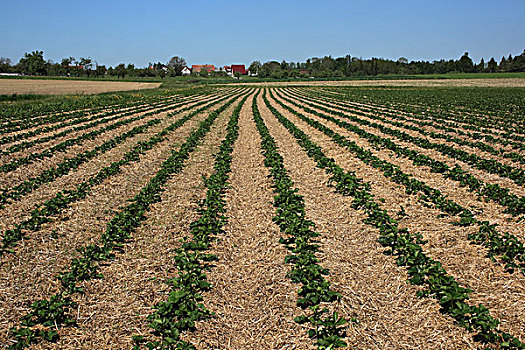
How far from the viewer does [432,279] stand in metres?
5.09

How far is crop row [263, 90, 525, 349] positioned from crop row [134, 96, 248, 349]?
121 inches

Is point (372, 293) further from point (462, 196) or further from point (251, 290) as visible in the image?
point (462, 196)

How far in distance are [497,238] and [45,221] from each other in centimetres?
861

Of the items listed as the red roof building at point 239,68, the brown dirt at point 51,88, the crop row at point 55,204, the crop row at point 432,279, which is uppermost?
the red roof building at point 239,68

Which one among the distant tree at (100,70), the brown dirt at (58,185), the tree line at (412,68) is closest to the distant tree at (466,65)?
the tree line at (412,68)

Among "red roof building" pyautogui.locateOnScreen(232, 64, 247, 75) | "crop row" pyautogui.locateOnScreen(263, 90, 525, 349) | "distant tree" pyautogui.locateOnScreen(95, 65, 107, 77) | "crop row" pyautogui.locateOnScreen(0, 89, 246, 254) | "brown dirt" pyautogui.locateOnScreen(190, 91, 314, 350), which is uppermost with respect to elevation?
"red roof building" pyautogui.locateOnScreen(232, 64, 247, 75)

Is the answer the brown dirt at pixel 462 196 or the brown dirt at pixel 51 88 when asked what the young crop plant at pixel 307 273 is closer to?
the brown dirt at pixel 462 196

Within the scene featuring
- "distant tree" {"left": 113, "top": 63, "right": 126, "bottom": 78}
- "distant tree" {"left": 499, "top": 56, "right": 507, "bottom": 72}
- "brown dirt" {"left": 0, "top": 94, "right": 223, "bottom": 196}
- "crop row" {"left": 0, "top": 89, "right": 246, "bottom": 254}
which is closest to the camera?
"crop row" {"left": 0, "top": 89, "right": 246, "bottom": 254}

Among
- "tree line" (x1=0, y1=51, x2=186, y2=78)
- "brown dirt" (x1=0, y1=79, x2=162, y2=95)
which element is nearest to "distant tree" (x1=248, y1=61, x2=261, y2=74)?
"tree line" (x1=0, y1=51, x2=186, y2=78)

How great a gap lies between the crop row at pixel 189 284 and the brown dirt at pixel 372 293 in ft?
6.43

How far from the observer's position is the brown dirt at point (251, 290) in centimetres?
438

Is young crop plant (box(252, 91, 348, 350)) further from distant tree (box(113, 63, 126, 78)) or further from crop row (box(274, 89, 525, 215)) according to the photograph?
distant tree (box(113, 63, 126, 78))

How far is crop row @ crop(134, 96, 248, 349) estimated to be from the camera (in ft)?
13.9

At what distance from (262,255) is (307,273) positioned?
115cm
